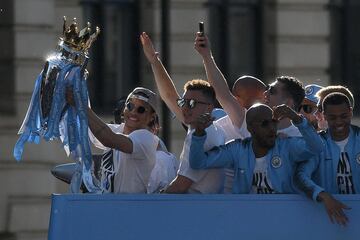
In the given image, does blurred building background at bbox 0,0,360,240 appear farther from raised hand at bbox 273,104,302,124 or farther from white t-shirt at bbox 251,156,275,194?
raised hand at bbox 273,104,302,124

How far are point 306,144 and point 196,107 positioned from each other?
682 millimetres

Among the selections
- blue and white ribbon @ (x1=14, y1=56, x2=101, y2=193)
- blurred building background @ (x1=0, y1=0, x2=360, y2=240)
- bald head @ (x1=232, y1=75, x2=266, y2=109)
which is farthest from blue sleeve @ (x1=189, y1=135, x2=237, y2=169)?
blurred building background @ (x1=0, y1=0, x2=360, y2=240)

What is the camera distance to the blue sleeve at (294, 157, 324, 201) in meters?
6.98

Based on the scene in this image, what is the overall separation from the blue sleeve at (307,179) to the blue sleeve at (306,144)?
1.7 inches

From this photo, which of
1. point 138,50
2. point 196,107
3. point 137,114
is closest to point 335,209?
point 196,107

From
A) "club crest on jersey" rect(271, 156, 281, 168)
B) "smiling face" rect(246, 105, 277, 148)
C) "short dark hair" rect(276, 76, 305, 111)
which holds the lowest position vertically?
"club crest on jersey" rect(271, 156, 281, 168)

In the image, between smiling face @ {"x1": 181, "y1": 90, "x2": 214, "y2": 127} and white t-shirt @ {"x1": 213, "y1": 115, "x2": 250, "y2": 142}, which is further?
white t-shirt @ {"x1": 213, "y1": 115, "x2": 250, "y2": 142}

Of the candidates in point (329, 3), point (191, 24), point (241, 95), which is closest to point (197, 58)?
point (191, 24)

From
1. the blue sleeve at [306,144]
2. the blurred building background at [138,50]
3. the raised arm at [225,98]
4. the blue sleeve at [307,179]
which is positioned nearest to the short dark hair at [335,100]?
the blue sleeve at [306,144]

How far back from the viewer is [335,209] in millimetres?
6879

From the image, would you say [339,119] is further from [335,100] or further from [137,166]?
[137,166]

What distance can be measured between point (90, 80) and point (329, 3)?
8.99ft

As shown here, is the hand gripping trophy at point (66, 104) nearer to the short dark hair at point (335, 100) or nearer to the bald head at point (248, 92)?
the short dark hair at point (335, 100)

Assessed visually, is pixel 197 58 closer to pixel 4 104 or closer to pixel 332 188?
pixel 4 104
